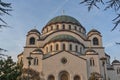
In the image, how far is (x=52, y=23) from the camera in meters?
54.9

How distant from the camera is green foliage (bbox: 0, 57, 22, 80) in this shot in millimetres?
23680

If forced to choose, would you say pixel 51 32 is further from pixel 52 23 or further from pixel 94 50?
pixel 94 50

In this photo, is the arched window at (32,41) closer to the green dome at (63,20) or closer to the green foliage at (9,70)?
the green dome at (63,20)

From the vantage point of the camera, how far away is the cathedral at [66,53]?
43125 millimetres

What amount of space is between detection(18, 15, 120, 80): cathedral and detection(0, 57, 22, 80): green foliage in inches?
461

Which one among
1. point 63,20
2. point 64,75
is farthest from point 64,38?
point 63,20

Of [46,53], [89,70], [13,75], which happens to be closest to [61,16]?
[46,53]

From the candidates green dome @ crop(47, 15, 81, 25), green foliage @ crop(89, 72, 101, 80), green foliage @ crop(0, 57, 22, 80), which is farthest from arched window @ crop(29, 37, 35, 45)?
green foliage @ crop(0, 57, 22, 80)

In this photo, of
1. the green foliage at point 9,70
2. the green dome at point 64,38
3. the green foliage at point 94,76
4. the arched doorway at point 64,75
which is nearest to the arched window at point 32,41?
the green dome at point 64,38

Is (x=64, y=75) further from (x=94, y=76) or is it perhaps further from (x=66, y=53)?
(x=94, y=76)

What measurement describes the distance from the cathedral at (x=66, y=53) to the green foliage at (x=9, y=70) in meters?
11.7

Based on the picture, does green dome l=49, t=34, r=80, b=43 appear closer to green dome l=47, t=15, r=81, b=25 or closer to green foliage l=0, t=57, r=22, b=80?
green dome l=47, t=15, r=81, b=25

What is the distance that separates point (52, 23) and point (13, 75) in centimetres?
3134

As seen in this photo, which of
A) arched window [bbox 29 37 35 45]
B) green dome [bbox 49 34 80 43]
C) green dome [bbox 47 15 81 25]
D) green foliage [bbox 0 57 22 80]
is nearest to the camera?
green foliage [bbox 0 57 22 80]
